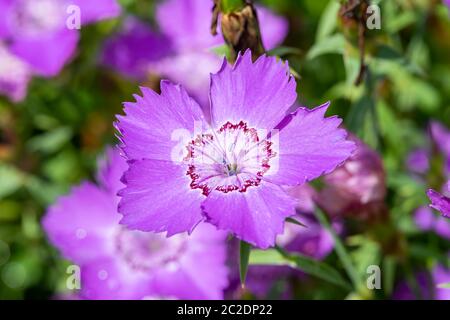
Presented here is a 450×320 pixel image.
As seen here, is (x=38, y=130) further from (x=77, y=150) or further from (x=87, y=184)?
(x=87, y=184)

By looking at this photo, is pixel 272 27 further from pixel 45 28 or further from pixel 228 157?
pixel 228 157

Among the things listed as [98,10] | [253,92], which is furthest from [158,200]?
[98,10]

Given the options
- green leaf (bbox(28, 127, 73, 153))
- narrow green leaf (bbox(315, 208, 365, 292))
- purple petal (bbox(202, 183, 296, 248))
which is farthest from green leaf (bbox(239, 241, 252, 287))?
green leaf (bbox(28, 127, 73, 153))

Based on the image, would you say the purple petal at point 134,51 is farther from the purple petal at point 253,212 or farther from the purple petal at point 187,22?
the purple petal at point 253,212

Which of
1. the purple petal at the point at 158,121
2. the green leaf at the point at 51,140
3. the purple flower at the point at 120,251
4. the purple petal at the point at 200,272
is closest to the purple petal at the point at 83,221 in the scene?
the purple flower at the point at 120,251

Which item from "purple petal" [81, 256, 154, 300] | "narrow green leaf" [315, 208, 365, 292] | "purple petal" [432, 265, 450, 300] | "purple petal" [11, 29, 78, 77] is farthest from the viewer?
"purple petal" [11, 29, 78, 77]

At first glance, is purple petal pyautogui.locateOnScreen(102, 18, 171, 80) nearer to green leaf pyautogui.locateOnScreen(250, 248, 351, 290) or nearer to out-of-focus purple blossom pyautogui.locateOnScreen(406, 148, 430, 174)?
out-of-focus purple blossom pyautogui.locateOnScreen(406, 148, 430, 174)
